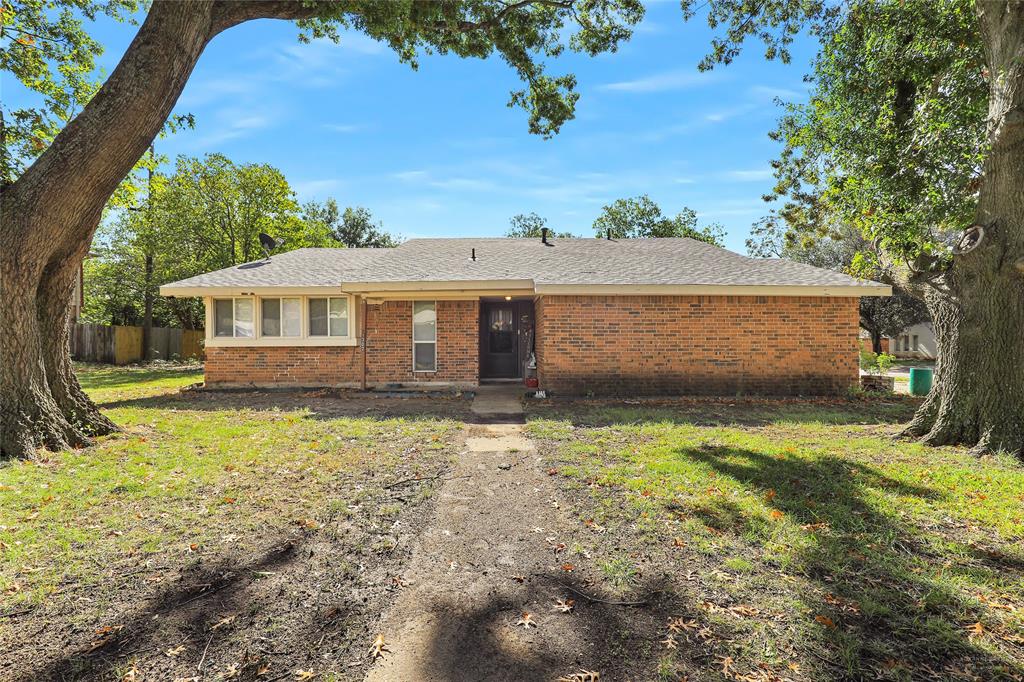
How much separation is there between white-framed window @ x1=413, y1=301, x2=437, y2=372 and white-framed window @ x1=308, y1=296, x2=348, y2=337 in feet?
6.11

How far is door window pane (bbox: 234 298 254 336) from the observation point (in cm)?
1222

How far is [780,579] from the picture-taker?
3.05 metres

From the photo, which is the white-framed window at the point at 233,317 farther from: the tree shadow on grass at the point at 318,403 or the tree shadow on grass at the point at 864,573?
the tree shadow on grass at the point at 864,573

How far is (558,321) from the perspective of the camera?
35.3ft

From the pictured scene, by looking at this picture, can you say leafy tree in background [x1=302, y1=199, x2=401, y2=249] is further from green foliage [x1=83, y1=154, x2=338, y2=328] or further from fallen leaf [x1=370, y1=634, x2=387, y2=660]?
fallen leaf [x1=370, y1=634, x2=387, y2=660]

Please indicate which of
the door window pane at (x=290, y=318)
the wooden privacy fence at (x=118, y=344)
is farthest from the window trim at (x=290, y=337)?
the wooden privacy fence at (x=118, y=344)

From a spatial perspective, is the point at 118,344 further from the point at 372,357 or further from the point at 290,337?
the point at 372,357

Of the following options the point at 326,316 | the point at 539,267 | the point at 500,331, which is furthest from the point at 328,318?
the point at 539,267

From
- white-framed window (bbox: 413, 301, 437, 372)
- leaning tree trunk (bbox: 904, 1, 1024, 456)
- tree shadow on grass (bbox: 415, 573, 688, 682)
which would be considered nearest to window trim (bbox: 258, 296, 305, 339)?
white-framed window (bbox: 413, 301, 437, 372)

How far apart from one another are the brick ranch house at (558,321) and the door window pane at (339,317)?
0.09ft

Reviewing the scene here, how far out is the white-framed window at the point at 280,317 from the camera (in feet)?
39.9

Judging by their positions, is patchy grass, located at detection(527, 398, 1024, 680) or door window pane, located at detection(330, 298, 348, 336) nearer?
patchy grass, located at detection(527, 398, 1024, 680)

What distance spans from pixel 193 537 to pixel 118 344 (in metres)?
23.6

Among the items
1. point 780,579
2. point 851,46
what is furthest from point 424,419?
point 851,46
